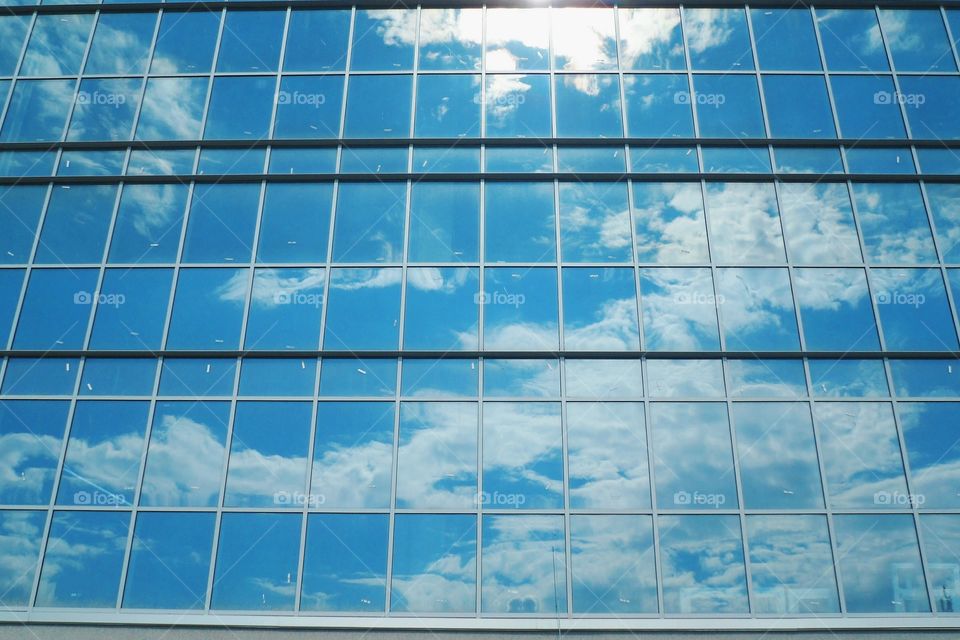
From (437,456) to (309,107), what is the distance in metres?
7.62

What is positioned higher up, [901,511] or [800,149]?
[800,149]

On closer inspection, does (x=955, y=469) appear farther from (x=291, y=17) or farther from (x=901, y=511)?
(x=291, y=17)

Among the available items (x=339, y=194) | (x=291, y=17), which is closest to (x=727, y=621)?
(x=339, y=194)

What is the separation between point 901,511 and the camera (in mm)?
11711

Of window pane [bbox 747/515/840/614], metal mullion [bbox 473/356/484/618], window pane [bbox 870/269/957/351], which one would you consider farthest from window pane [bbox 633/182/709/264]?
window pane [bbox 747/515/840/614]

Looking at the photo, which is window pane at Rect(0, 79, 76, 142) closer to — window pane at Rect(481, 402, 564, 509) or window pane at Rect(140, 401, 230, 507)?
window pane at Rect(140, 401, 230, 507)

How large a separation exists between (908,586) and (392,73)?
13.2 metres

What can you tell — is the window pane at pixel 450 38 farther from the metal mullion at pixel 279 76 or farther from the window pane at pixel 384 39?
the metal mullion at pixel 279 76

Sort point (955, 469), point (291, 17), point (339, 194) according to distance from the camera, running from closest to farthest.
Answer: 1. point (955, 469)
2. point (339, 194)
3. point (291, 17)

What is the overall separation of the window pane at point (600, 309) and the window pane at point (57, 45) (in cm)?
1137

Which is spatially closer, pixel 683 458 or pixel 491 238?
pixel 683 458

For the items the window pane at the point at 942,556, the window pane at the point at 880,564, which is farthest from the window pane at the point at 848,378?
the window pane at the point at 942,556

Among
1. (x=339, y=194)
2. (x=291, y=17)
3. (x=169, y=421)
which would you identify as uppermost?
(x=291, y=17)

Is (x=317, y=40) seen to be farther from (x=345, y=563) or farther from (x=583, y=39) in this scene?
(x=345, y=563)
